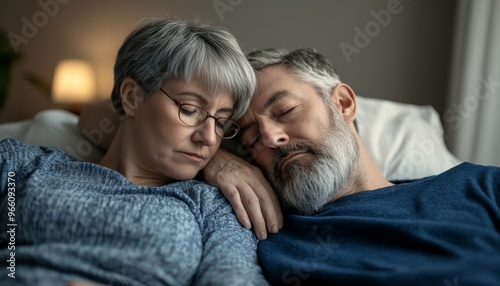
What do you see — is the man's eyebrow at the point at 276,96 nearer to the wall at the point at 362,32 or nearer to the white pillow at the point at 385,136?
the white pillow at the point at 385,136

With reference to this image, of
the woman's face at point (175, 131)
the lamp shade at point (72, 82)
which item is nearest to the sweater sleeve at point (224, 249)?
the woman's face at point (175, 131)

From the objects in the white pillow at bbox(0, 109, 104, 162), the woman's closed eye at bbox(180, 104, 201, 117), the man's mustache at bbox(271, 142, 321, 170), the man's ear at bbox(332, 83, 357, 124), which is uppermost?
the woman's closed eye at bbox(180, 104, 201, 117)

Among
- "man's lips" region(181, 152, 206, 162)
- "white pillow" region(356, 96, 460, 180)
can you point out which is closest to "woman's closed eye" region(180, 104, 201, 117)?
"man's lips" region(181, 152, 206, 162)

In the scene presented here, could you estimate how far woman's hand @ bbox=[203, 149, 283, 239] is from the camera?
1.25 metres

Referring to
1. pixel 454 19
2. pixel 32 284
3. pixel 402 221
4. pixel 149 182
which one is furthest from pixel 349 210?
pixel 454 19

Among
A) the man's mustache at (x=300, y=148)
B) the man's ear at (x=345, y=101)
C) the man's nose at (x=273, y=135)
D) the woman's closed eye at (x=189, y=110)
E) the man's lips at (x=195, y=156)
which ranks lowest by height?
the man's lips at (x=195, y=156)

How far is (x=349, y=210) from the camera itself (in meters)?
1.23

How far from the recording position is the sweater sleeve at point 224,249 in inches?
39.2

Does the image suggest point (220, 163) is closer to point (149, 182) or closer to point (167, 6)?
point (149, 182)

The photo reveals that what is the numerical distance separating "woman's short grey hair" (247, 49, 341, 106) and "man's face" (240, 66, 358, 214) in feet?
0.09

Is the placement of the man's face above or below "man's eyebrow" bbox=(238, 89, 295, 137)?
below

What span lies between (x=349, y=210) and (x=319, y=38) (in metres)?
1.34

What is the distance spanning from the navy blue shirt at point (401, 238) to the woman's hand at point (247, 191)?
4 centimetres

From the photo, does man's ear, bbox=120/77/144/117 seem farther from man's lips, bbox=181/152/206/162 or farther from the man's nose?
the man's nose
